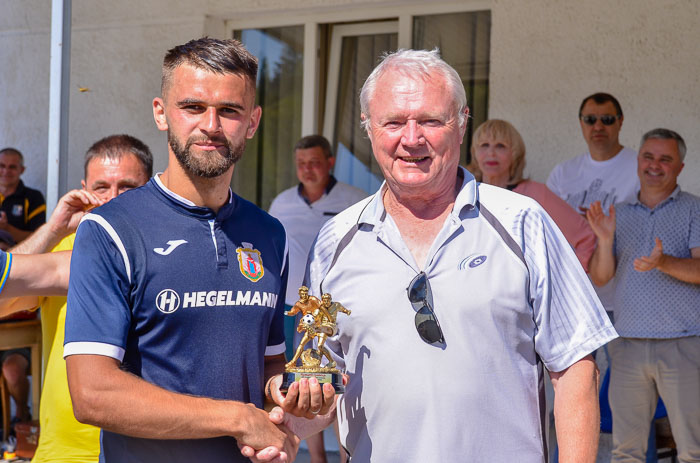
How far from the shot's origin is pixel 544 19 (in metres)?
5.53

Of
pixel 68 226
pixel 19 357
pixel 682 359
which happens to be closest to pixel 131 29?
pixel 19 357

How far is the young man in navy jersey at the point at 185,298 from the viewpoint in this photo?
72.7 inches

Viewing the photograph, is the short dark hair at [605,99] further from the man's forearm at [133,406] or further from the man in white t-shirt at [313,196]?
the man's forearm at [133,406]

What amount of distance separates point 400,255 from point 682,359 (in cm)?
301

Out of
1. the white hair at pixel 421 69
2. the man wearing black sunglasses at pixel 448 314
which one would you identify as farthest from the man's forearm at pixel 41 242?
the white hair at pixel 421 69

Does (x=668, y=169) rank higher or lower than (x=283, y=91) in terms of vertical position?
lower

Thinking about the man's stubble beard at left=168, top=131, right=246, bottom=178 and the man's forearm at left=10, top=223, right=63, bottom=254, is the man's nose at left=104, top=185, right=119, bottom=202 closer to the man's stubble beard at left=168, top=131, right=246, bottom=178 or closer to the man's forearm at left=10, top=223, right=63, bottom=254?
the man's forearm at left=10, top=223, right=63, bottom=254

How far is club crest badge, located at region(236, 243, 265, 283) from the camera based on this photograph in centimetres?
207

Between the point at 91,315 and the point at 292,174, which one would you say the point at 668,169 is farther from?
the point at 91,315

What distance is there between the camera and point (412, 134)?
82.0 inches

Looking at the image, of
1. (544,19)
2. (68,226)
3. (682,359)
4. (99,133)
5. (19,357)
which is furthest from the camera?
(99,133)

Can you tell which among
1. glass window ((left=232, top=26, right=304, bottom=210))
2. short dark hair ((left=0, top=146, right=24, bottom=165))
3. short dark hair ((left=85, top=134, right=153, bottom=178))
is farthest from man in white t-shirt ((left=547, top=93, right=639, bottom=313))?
short dark hair ((left=0, top=146, right=24, bottom=165))

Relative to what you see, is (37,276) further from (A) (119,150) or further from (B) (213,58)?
(B) (213,58)

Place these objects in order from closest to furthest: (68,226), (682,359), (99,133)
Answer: (68,226), (682,359), (99,133)
